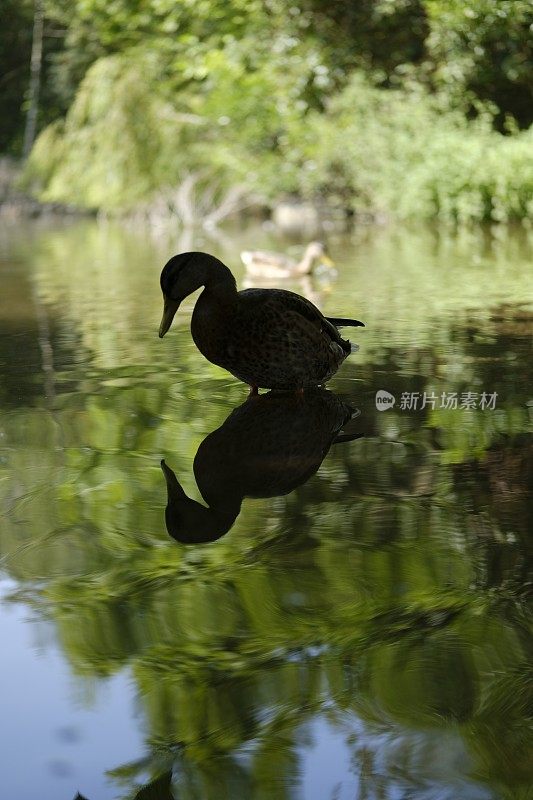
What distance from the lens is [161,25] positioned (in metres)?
25.0

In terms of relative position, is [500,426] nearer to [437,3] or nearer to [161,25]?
[437,3]

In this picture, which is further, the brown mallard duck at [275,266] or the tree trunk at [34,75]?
the tree trunk at [34,75]

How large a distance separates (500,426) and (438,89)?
62.1 feet

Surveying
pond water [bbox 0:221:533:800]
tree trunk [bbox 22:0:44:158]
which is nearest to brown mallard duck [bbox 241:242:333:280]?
pond water [bbox 0:221:533:800]

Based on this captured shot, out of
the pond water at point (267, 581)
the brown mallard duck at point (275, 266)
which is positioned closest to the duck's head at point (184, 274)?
the pond water at point (267, 581)

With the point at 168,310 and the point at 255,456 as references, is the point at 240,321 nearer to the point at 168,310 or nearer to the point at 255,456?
the point at 168,310

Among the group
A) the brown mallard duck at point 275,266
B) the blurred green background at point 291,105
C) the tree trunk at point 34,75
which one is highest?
the brown mallard duck at point 275,266

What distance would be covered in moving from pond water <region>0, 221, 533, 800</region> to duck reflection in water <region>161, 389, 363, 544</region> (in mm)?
13

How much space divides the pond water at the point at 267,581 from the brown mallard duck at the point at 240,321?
0.76 feet

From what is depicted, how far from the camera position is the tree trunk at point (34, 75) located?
35406 millimetres

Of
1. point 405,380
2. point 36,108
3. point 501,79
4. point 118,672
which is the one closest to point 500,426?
point 405,380

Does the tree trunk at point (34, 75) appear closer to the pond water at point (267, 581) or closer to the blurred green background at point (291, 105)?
the blurred green background at point (291, 105)
